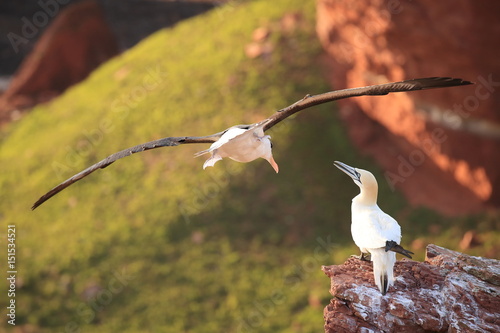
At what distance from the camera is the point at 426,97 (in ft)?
54.3

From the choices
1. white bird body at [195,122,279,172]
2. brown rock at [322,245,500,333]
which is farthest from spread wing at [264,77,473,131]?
brown rock at [322,245,500,333]

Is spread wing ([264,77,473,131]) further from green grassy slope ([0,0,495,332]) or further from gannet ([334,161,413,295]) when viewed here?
green grassy slope ([0,0,495,332])

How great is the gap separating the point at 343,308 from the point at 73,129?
1431cm

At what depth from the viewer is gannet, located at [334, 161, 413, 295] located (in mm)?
7574

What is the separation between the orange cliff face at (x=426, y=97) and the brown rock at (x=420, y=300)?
25.0 feet

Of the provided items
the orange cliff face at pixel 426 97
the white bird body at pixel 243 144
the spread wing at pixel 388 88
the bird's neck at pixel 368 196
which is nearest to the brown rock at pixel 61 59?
the orange cliff face at pixel 426 97

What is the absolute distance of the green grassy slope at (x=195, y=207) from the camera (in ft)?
51.8

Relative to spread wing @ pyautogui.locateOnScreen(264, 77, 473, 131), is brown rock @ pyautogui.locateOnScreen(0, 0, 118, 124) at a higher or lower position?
higher

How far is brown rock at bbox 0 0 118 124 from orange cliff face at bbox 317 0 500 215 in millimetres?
11457

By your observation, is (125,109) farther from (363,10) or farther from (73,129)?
(363,10)

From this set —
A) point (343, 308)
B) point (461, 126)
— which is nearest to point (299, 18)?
point (461, 126)

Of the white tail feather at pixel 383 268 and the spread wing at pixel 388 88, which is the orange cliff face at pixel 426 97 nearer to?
the spread wing at pixel 388 88

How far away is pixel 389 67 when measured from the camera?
54.5 feet

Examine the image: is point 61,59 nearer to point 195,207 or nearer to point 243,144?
point 195,207
